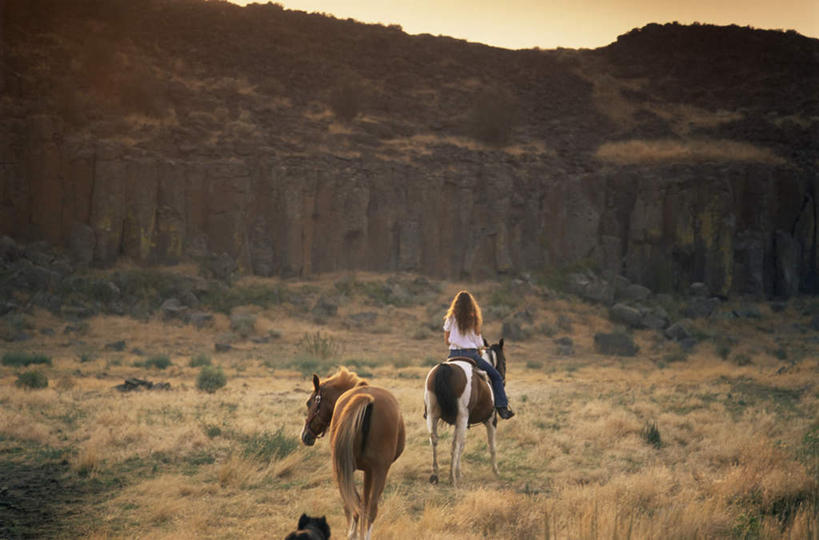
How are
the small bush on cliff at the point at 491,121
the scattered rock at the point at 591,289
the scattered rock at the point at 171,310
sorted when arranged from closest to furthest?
the scattered rock at the point at 171,310 < the scattered rock at the point at 591,289 < the small bush on cliff at the point at 491,121

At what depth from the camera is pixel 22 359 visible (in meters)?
21.9

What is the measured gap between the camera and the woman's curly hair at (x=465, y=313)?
974 cm

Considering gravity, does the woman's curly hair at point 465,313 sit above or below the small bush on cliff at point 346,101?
below

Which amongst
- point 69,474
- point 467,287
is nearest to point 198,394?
point 69,474

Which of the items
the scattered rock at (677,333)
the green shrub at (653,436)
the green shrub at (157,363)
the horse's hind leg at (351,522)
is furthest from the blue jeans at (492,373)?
the scattered rock at (677,333)

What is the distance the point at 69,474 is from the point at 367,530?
5.39m

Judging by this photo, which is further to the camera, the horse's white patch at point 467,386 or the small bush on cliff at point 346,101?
the small bush on cliff at point 346,101

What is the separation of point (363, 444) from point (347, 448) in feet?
0.98

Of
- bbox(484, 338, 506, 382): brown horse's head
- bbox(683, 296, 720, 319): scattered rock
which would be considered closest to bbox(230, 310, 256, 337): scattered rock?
bbox(484, 338, 506, 382): brown horse's head

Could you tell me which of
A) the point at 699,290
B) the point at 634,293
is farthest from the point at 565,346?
the point at 699,290

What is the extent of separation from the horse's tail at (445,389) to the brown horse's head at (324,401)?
8.72 ft

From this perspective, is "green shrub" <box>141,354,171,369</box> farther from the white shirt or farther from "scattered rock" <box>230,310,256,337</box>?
the white shirt

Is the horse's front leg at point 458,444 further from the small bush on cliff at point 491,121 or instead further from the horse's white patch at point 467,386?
the small bush on cliff at point 491,121

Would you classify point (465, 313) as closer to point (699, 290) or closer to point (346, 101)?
point (699, 290)
